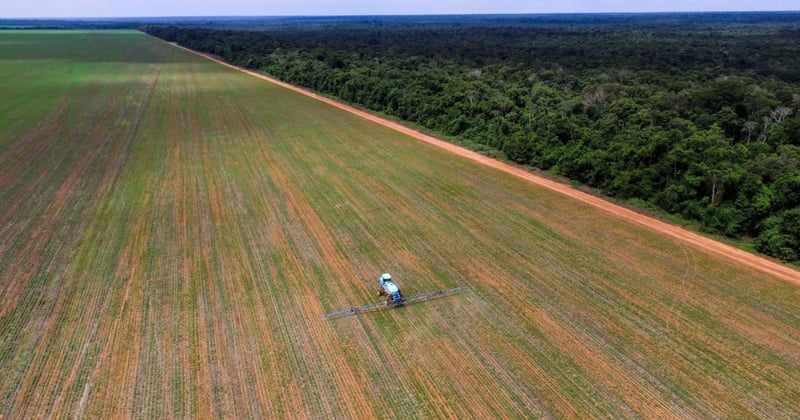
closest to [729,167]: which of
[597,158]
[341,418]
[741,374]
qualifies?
[597,158]

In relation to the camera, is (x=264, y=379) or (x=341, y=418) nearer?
(x=341, y=418)

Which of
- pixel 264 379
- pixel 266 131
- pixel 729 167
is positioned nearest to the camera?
pixel 264 379

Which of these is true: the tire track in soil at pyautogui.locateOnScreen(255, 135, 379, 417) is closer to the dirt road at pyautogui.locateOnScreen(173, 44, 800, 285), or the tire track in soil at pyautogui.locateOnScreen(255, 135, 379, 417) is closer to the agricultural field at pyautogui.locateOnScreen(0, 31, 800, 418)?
the agricultural field at pyautogui.locateOnScreen(0, 31, 800, 418)

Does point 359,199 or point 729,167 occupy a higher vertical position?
point 729,167

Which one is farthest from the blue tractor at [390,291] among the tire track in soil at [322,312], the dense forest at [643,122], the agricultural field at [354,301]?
the dense forest at [643,122]

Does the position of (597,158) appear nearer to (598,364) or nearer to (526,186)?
(526,186)

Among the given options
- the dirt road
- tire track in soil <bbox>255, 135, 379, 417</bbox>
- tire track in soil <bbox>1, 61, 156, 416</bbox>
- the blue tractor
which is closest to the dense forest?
the dirt road
